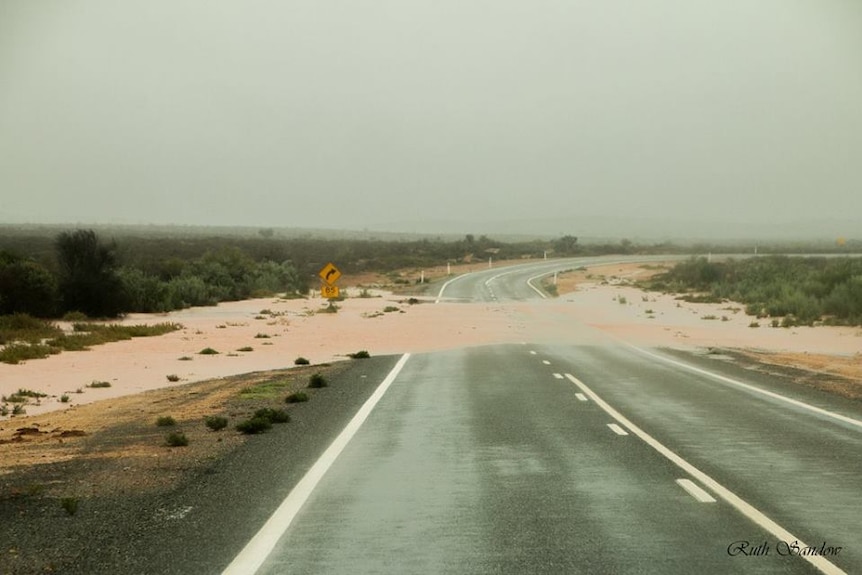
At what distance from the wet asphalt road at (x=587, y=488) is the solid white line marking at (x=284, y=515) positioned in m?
0.10

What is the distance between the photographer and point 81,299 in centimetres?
3772

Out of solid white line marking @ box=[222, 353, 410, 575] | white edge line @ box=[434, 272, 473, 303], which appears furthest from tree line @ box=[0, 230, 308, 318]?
solid white line marking @ box=[222, 353, 410, 575]

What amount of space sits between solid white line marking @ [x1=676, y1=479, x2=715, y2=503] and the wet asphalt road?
55 mm

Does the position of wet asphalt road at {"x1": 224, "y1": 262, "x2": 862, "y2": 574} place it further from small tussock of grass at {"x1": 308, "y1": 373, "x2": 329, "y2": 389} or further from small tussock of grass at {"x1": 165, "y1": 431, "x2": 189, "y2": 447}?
small tussock of grass at {"x1": 308, "y1": 373, "x2": 329, "y2": 389}

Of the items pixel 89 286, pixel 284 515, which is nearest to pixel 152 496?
pixel 284 515

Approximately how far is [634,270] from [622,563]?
274 ft

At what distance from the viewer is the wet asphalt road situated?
632 cm

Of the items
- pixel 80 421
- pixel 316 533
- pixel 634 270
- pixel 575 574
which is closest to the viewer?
pixel 575 574

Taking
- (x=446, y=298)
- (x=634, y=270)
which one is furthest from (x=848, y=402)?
(x=634, y=270)

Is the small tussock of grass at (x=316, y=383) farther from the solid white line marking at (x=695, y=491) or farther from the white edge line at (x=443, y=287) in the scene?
the white edge line at (x=443, y=287)

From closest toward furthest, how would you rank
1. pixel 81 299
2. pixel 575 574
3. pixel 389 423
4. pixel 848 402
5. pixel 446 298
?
1. pixel 575 574
2. pixel 389 423
3. pixel 848 402
4. pixel 81 299
5. pixel 446 298

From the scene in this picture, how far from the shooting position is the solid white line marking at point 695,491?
8.06m

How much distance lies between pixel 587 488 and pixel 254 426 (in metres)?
5.37

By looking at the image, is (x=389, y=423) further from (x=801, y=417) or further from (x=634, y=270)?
(x=634, y=270)
